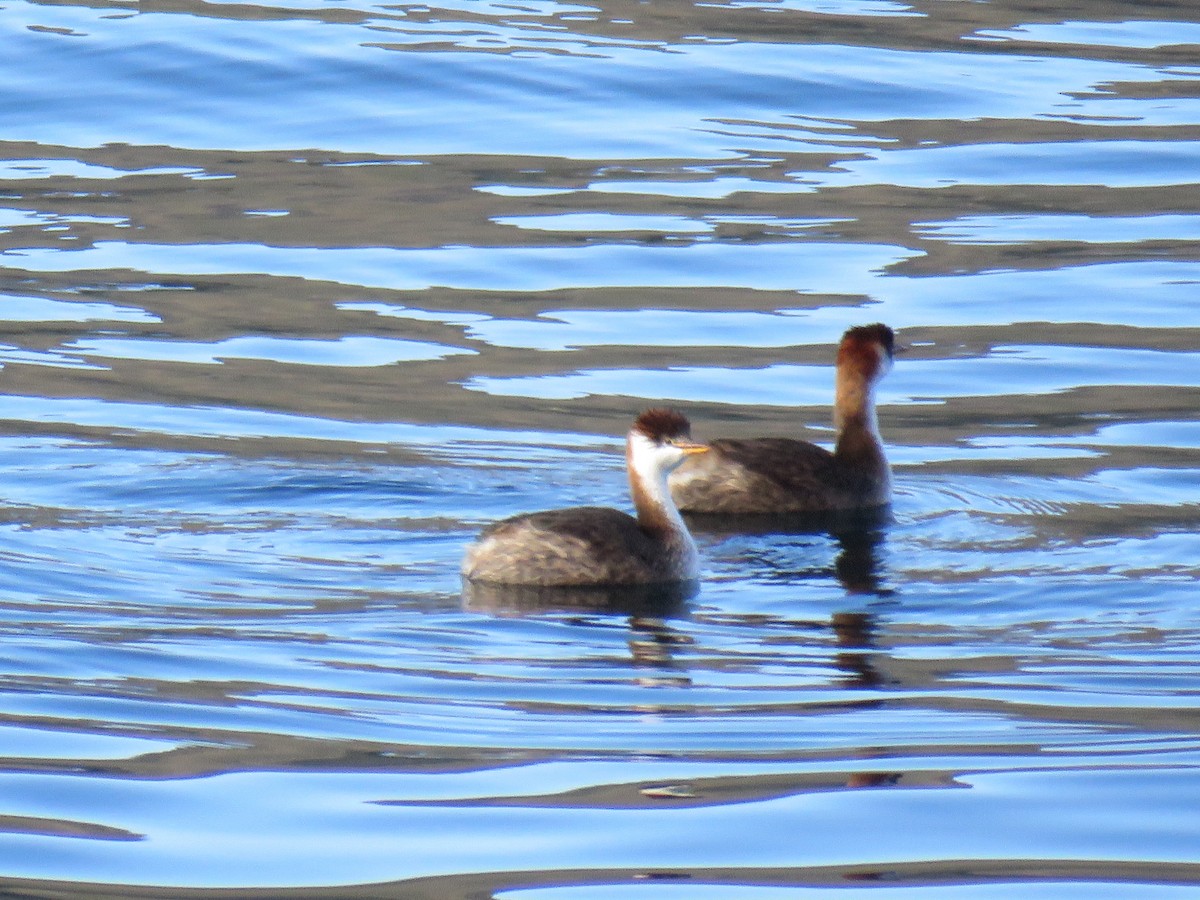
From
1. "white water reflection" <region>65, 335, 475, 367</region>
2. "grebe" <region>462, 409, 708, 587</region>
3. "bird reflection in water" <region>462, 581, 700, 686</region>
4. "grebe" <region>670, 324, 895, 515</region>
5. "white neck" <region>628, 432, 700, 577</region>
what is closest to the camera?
"bird reflection in water" <region>462, 581, 700, 686</region>

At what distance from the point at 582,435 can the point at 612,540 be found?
9.06 feet

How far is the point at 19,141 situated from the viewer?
20.5 metres

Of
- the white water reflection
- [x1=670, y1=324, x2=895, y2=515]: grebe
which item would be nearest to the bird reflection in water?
[x1=670, y1=324, x2=895, y2=515]: grebe

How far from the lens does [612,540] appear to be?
31.1ft

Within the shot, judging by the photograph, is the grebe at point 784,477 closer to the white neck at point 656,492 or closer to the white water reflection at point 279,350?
the white neck at point 656,492

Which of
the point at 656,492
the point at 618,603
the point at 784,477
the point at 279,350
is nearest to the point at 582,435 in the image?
the point at 784,477

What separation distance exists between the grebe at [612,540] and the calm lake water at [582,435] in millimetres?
234

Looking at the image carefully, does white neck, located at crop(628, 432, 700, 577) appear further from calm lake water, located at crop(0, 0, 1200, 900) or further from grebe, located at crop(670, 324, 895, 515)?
grebe, located at crop(670, 324, 895, 515)

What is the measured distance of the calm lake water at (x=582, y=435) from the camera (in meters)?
6.09

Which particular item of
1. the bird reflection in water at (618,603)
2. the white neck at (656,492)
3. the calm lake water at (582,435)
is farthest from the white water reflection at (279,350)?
the bird reflection in water at (618,603)

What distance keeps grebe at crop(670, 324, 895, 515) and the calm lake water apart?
0.30 meters

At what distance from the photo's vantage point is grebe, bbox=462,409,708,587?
935 cm

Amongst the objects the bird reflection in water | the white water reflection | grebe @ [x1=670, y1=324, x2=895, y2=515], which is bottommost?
the bird reflection in water

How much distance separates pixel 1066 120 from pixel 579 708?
48.1ft
